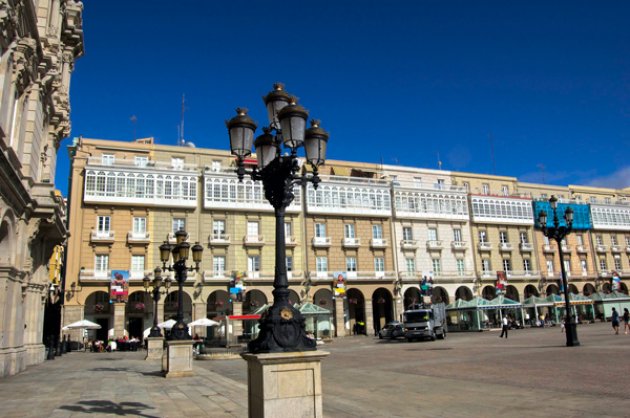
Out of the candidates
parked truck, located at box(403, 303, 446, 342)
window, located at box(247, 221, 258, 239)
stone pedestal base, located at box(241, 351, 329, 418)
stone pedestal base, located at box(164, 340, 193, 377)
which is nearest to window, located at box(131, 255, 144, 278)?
window, located at box(247, 221, 258, 239)

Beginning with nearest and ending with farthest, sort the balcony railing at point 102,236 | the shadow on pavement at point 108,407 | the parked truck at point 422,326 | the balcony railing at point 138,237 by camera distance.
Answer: the shadow on pavement at point 108,407, the parked truck at point 422,326, the balcony railing at point 102,236, the balcony railing at point 138,237

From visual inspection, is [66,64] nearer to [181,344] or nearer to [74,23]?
[74,23]

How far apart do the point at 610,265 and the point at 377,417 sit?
6441 centimetres

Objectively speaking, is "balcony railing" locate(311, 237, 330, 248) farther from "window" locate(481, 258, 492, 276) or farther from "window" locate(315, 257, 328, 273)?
"window" locate(481, 258, 492, 276)

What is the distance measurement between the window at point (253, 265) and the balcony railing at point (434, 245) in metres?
18.3

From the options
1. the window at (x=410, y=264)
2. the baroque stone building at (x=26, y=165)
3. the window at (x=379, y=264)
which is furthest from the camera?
the window at (x=410, y=264)

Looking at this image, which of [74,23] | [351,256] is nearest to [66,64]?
[74,23]

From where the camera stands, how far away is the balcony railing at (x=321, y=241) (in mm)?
48141

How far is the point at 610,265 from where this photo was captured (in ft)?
205

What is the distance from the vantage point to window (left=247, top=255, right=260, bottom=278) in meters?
45.5

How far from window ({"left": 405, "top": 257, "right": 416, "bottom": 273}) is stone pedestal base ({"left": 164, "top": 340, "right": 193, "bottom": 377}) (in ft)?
126

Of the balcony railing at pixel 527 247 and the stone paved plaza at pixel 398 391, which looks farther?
the balcony railing at pixel 527 247

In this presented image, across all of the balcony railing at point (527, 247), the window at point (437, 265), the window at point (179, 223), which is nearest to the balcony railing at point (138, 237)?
the window at point (179, 223)

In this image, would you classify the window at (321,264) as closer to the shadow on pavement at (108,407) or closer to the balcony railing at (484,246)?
the balcony railing at (484,246)
